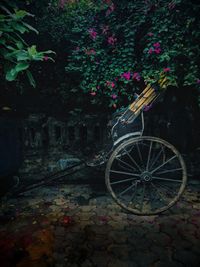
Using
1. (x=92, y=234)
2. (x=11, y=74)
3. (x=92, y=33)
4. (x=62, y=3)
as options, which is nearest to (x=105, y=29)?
(x=92, y=33)

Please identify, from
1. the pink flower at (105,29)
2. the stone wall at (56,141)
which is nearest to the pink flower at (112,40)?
the pink flower at (105,29)

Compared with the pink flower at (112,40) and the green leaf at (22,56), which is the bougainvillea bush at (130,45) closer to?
the pink flower at (112,40)

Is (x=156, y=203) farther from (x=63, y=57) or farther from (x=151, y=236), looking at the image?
(x=63, y=57)

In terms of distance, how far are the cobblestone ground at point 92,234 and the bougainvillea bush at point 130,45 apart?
6.64ft

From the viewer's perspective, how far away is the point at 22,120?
5211mm

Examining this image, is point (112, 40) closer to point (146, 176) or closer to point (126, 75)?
point (126, 75)

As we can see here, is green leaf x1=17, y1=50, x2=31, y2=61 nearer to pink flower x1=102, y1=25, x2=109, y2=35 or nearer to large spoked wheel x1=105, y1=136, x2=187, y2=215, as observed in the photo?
large spoked wheel x1=105, y1=136, x2=187, y2=215

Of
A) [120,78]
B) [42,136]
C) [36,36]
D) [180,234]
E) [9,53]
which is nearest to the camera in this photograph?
[9,53]

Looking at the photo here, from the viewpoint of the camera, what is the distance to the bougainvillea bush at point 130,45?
411 centimetres

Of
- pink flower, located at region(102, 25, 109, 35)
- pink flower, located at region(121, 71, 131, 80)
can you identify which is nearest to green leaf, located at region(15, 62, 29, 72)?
pink flower, located at region(121, 71, 131, 80)

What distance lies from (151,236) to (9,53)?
300 cm

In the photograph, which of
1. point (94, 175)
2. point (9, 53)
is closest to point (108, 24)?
point (9, 53)

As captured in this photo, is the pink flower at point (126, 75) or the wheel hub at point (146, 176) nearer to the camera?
the wheel hub at point (146, 176)

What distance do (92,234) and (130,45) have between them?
10.5 feet
